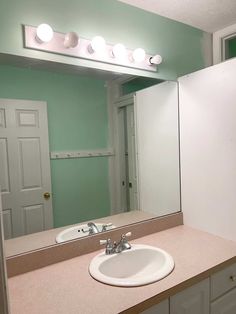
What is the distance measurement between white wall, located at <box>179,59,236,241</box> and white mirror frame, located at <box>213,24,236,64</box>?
0.46 m

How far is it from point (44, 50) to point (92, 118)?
45 centimetres

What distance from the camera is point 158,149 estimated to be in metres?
1.76

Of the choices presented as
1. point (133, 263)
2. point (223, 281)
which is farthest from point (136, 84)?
point (223, 281)

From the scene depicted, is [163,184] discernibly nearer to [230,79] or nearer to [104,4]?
[230,79]

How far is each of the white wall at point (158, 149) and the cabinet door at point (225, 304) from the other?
0.61 metres

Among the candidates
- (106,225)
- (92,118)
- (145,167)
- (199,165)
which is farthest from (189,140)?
(106,225)

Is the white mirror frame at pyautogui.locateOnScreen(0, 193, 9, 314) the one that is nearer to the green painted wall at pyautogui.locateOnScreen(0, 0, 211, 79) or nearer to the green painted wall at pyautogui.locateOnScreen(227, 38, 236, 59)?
the green painted wall at pyautogui.locateOnScreen(0, 0, 211, 79)

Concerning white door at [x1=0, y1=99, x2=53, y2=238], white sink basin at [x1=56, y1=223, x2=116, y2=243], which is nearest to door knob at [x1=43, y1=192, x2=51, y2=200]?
white door at [x1=0, y1=99, x2=53, y2=238]

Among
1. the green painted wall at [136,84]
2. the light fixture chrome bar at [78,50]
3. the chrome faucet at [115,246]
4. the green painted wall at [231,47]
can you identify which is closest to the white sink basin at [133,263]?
the chrome faucet at [115,246]

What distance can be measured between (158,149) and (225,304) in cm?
100

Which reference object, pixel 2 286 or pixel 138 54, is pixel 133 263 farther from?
pixel 138 54

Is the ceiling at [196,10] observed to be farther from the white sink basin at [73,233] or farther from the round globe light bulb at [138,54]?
the white sink basin at [73,233]

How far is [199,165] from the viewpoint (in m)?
1.59

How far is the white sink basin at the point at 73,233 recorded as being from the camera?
4.38 feet
